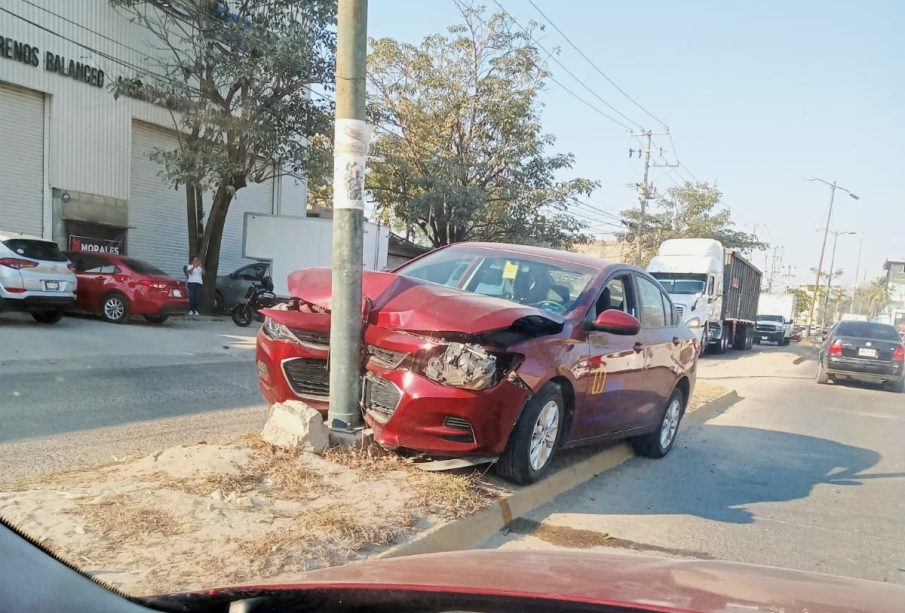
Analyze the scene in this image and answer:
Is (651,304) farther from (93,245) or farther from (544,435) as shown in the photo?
(93,245)

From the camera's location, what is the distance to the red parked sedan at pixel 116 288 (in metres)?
14.2

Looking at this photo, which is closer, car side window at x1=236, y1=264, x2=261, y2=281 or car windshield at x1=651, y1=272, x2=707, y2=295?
car side window at x1=236, y1=264, x2=261, y2=281

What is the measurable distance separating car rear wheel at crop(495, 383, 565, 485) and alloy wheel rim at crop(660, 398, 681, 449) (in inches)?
93.7

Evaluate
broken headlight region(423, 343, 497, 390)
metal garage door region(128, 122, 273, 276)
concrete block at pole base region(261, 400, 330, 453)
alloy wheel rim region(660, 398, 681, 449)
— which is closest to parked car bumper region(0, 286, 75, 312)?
metal garage door region(128, 122, 273, 276)

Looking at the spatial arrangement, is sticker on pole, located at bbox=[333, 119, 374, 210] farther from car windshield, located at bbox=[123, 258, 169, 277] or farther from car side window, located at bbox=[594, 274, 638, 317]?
car windshield, located at bbox=[123, 258, 169, 277]

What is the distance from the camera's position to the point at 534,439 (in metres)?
5.03

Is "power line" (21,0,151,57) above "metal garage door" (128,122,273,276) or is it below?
above

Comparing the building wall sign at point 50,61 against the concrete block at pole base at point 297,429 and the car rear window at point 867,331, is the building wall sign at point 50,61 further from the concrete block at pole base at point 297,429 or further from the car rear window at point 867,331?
the car rear window at point 867,331

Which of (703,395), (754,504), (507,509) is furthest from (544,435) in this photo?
(703,395)

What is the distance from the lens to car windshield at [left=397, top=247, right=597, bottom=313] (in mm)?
5812

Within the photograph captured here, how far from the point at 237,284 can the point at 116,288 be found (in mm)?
5156

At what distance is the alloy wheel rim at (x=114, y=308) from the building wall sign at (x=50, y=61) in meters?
5.97

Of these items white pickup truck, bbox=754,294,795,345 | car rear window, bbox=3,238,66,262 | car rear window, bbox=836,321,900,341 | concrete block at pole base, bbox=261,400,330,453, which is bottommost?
white pickup truck, bbox=754,294,795,345

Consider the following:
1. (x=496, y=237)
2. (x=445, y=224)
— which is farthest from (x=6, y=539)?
(x=496, y=237)
